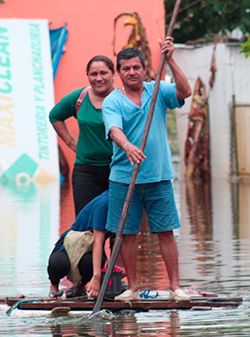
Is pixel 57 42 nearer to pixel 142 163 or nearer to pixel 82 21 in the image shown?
pixel 82 21

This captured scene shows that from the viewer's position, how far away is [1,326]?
807 centimetres

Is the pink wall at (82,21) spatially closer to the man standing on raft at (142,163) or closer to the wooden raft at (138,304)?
the man standing on raft at (142,163)

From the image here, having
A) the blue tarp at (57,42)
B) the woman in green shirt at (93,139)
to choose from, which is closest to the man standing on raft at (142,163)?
the woman in green shirt at (93,139)

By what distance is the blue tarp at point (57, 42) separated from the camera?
27.7 metres

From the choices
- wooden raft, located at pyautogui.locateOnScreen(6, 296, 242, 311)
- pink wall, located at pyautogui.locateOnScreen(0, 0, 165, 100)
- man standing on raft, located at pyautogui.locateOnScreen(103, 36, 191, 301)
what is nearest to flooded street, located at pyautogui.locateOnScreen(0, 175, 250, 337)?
wooden raft, located at pyautogui.locateOnScreen(6, 296, 242, 311)

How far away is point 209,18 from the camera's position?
29625 millimetres

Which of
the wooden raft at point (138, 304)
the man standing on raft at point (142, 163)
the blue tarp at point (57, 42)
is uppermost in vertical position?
the blue tarp at point (57, 42)

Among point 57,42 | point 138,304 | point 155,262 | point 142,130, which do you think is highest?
point 57,42

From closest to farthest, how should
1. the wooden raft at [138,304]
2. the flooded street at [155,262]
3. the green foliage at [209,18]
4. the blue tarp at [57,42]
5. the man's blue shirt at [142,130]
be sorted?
the flooded street at [155,262] < the wooden raft at [138,304] < the man's blue shirt at [142,130] < the blue tarp at [57,42] < the green foliage at [209,18]

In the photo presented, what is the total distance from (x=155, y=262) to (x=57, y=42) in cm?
1668

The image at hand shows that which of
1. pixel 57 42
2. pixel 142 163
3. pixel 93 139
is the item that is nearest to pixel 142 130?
pixel 142 163

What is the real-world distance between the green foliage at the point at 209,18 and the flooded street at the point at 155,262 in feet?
24.2

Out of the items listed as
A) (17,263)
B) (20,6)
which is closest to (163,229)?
(17,263)

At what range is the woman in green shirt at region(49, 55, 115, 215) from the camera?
9.54 meters
